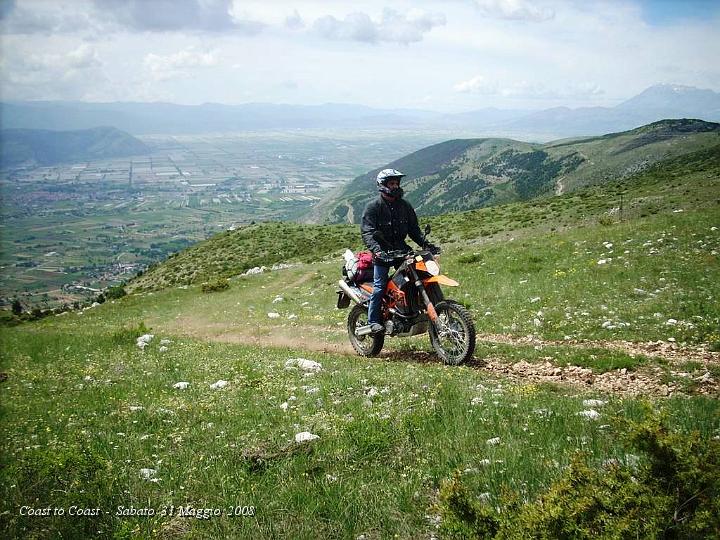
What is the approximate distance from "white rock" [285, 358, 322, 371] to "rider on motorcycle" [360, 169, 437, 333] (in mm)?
2052

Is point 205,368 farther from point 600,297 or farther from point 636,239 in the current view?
point 636,239

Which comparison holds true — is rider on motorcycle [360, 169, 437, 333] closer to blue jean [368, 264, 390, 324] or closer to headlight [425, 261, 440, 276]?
blue jean [368, 264, 390, 324]

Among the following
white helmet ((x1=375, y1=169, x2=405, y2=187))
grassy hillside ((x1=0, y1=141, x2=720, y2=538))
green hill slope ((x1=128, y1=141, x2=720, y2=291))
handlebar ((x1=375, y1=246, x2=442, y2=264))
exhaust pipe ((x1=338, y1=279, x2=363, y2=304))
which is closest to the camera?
grassy hillside ((x1=0, y1=141, x2=720, y2=538))

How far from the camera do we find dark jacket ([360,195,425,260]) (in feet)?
39.9

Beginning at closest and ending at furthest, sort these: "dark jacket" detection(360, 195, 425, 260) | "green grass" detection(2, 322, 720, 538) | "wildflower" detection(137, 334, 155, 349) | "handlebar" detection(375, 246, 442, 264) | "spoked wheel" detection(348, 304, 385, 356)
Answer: "green grass" detection(2, 322, 720, 538), "handlebar" detection(375, 246, 442, 264), "dark jacket" detection(360, 195, 425, 260), "spoked wheel" detection(348, 304, 385, 356), "wildflower" detection(137, 334, 155, 349)

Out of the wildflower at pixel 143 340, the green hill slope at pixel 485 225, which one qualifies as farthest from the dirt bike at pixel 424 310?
the green hill slope at pixel 485 225

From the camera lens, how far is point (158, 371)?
12.1 m

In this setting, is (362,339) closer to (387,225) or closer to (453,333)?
(453,333)

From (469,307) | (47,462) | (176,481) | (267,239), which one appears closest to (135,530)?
(176,481)

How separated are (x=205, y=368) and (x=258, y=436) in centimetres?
603

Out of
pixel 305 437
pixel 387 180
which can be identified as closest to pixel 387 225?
pixel 387 180

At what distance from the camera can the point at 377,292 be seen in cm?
1262

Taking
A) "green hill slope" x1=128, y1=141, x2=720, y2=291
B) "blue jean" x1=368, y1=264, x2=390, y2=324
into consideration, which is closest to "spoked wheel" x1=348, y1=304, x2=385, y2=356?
"blue jean" x1=368, y1=264, x2=390, y2=324

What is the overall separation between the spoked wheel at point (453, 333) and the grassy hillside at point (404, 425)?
1.36ft
